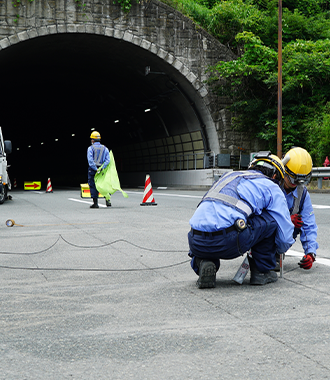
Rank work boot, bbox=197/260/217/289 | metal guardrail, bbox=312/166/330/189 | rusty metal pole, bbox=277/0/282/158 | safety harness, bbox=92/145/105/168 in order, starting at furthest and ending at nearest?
rusty metal pole, bbox=277/0/282/158
metal guardrail, bbox=312/166/330/189
safety harness, bbox=92/145/105/168
work boot, bbox=197/260/217/289

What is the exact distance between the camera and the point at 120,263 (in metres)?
6.00

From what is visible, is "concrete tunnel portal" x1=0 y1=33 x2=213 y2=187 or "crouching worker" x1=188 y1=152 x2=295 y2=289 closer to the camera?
"crouching worker" x1=188 y1=152 x2=295 y2=289

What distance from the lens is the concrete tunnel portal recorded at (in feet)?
96.9

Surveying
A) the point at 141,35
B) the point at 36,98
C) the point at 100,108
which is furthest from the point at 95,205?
the point at 36,98

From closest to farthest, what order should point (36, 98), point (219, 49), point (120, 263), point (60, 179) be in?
point (120, 263) < point (219, 49) < point (36, 98) < point (60, 179)

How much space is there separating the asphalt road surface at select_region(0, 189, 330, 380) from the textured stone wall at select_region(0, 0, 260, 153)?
22.4 m

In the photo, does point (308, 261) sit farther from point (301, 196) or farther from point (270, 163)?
point (270, 163)

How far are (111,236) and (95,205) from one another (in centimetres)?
629

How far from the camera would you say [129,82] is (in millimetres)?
33969

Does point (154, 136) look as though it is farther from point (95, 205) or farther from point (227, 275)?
point (227, 275)

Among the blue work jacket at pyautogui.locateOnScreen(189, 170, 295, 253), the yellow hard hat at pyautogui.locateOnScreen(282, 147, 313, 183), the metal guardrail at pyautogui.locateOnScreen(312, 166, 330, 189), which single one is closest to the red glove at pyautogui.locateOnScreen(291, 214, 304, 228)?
the yellow hard hat at pyautogui.locateOnScreen(282, 147, 313, 183)

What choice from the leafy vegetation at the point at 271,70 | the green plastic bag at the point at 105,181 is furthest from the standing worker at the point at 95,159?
the leafy vegetation at the point at 271,70

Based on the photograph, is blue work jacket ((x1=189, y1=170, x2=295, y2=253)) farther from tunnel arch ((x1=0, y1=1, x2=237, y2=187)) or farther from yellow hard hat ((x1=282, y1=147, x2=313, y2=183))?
tunnel arch ((x1=0, y1=1, x2=237, y2=187))

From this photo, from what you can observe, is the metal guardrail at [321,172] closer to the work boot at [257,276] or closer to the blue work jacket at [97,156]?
the blue work jacket at [97,156]
